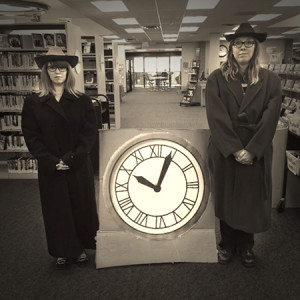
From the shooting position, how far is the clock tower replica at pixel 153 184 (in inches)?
77.5

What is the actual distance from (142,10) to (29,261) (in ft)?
20.9

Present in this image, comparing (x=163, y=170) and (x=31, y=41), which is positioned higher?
(x=31, y=41)

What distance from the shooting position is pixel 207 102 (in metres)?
2.11

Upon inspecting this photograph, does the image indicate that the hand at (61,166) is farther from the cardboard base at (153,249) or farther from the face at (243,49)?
the face at (243,49)

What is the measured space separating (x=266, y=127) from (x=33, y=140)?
1.42 m

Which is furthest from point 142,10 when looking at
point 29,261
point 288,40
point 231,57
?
point 288,40

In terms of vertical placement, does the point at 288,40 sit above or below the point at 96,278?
above

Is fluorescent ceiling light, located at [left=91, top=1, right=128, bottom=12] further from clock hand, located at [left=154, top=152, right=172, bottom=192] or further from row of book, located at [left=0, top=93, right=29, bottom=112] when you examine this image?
clock hand, located at [left=154, top=152, right=172, bottom=192]

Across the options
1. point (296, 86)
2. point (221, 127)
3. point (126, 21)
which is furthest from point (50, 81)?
point (126, 21)

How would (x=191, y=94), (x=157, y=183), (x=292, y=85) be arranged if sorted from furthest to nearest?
(x=191, y=94)
(x=292, y=85)
(x=157, y=183)

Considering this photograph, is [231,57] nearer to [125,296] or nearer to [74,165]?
[74,165]

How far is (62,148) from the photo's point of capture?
2.11m

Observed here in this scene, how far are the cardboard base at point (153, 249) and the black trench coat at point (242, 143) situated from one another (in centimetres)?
23

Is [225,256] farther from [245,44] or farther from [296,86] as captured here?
[296,86]
